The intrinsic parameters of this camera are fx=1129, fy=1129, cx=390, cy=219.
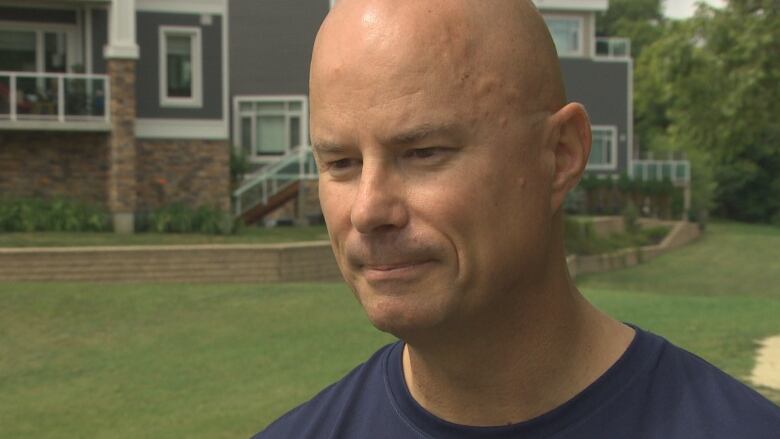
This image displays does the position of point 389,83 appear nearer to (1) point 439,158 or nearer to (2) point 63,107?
(1) point 439,158

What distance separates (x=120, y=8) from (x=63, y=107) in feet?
7.64

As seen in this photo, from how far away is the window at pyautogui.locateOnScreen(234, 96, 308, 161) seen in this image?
99.9 feet

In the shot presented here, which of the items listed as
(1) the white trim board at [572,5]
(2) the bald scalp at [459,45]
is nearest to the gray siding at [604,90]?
(1) the white trim board at [572,5]

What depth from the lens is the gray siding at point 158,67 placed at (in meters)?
24.2

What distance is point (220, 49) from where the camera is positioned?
24.7 meters

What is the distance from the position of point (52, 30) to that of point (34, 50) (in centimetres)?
58

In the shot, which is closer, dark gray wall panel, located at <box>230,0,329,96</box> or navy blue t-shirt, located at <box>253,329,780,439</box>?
navy blue t-shirt, located at <box>253,329,780,439</box>

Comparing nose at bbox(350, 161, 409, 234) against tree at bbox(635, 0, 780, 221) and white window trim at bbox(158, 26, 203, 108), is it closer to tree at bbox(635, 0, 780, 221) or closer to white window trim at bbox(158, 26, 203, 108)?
tree at bbox(635, 0, 780, 221)

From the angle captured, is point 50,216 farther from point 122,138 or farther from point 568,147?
point 568,147

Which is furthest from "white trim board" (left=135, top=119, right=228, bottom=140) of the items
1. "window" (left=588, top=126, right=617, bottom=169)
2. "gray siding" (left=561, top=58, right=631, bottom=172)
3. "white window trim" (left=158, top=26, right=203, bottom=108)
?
"window" (left=588, top=126, right=617, bottom=169)

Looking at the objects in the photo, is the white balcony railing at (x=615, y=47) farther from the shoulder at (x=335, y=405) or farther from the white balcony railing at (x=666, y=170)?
the shoulder at (x=335, y=405)

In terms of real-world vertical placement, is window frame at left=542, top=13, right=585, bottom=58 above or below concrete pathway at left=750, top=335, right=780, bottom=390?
above

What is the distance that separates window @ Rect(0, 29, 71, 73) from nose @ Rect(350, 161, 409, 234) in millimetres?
24061

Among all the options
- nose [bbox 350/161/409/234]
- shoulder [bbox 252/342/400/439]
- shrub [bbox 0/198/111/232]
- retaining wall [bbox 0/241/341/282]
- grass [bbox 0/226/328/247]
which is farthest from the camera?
shrub [bbox 0/198/111/232]
